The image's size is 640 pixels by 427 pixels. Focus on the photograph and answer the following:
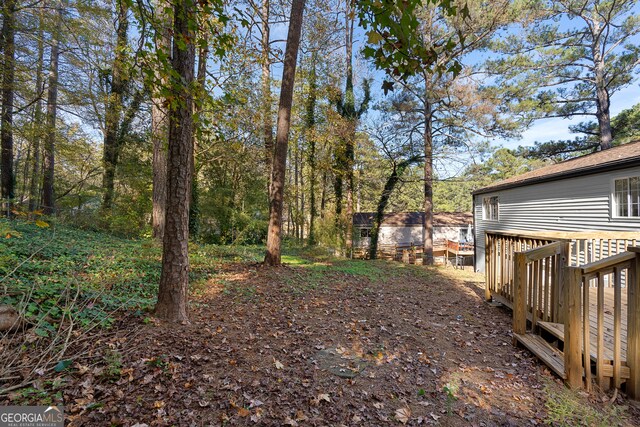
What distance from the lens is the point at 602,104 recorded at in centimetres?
1430

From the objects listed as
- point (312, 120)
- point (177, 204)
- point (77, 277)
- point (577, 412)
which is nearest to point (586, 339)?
point (577, 412)

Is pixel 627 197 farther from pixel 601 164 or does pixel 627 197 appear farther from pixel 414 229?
pixel 414 229

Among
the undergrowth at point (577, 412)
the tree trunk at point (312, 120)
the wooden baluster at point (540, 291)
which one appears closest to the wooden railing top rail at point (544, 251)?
the wooden baluster at point (540, 291)

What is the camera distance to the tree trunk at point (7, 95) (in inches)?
281

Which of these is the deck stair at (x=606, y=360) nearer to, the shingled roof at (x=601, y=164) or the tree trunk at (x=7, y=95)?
the shingled roof at (x=601, y=164)

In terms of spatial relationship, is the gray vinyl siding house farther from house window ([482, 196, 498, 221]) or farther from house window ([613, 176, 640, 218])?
house window ([482, 196, 498, 221])

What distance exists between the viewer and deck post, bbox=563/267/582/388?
249cm

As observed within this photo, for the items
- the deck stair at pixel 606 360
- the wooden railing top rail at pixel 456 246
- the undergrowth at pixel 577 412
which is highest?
the deck stair at pixel 606 360

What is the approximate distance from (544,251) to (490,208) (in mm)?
12610

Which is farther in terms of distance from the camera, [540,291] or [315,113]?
[315,113]

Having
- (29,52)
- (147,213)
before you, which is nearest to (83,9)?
(29,52)

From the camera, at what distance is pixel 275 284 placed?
18.6 feet

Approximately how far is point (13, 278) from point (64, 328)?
1323 mm

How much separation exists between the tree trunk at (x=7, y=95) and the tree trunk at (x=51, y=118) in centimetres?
83
